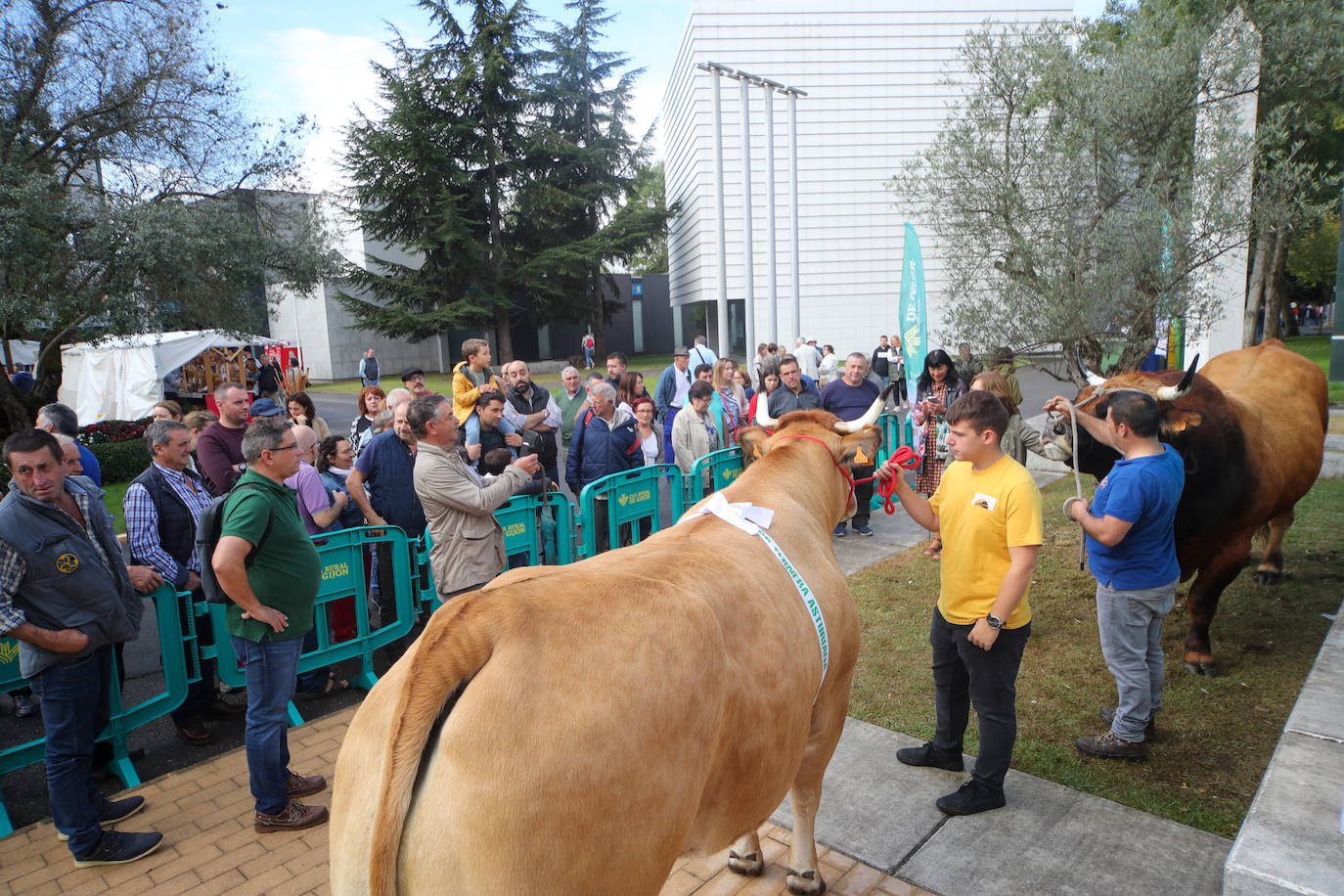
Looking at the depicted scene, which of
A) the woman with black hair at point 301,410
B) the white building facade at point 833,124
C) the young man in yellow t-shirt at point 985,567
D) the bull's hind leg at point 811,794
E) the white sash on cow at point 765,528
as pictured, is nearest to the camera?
the white sash on cow at point 765,528

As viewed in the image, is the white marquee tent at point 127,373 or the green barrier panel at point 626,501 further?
the white marquee tent at point 127,373

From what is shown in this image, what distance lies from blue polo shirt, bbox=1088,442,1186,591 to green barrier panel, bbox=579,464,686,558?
12.3 feet

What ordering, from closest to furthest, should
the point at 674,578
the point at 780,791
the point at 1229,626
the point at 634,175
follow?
1. the point at 674,578
2. the point at 780,791
3. the point at 1229,626
4. the point at 634,175

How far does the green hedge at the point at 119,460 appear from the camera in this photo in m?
13.9

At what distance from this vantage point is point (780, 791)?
268cm

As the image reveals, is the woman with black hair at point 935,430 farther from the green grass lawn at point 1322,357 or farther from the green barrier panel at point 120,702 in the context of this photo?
the green barrier panel at point 120,702

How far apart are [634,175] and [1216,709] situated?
3834 centimetres

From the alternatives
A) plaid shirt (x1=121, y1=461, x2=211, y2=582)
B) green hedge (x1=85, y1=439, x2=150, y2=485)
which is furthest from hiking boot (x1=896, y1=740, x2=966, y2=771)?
green hedge (x1=85, y1=439, x2=150, y2=485)

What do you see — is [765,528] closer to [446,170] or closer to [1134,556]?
[1134,556]

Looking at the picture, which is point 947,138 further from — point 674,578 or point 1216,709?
point 674,578

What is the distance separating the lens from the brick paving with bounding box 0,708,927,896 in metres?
3.63

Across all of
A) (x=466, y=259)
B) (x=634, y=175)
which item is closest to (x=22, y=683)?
(x=466, y=259)

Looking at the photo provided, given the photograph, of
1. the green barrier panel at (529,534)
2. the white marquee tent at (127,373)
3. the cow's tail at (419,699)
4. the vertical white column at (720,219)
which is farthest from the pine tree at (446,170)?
the cow's tail at (419,699)

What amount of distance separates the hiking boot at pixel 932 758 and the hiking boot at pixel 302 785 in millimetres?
3301
